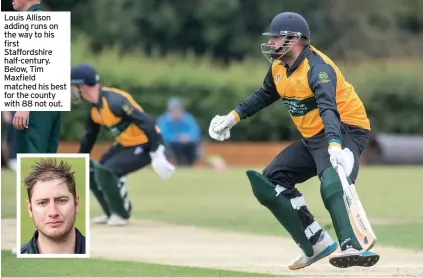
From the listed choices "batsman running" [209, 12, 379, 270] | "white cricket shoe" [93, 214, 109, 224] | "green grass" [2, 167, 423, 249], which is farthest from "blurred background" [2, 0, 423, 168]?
"batsman running" [209, 12, 379, 270]

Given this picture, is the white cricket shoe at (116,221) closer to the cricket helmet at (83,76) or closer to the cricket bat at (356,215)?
the cricket helmet at (83,76)

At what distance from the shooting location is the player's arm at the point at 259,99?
10219 millimetres

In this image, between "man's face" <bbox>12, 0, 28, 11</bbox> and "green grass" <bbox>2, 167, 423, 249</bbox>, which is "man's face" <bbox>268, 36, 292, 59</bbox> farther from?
"green grass" <bbox>2, 167, 423, 249</bbox>

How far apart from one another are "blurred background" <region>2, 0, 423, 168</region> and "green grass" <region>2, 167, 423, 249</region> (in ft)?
11.4

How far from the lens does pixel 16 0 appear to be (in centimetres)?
1090

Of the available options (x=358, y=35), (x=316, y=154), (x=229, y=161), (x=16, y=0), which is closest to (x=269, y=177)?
(x=316, y=154)

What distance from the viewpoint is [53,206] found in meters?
9.25

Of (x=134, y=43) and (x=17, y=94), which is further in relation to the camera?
(x=134, y=43)

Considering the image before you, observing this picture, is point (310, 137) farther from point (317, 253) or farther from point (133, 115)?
point (133, 115)

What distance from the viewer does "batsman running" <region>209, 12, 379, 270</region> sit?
30.2ft

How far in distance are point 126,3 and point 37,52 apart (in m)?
32.7

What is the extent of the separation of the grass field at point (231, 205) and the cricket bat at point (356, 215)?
113 cm

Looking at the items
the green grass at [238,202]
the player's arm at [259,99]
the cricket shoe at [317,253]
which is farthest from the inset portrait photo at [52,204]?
the green grass at [238,202]

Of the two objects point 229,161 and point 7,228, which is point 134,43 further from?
point 7,228
